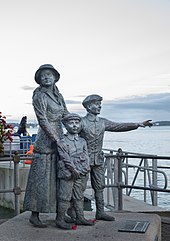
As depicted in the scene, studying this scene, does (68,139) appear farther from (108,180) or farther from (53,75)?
(108,180)

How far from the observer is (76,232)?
5.45 meters

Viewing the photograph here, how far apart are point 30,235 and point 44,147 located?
1.04 m

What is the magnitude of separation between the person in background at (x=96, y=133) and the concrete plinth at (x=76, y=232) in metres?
0.39

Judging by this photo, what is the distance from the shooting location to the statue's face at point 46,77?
5.82 m

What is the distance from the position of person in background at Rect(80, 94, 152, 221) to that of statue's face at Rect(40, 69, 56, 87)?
0.51 meters

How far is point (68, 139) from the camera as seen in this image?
570cm

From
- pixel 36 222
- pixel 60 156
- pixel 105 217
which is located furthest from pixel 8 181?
pixel 60 156

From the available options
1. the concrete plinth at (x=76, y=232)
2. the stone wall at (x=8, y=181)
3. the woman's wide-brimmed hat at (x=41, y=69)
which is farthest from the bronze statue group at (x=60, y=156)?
the stone wall at (x=8, y=181)

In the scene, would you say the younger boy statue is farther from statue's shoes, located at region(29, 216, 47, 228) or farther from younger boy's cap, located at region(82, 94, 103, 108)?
younger boy's cap, located at region(82, 94, 103, 108)

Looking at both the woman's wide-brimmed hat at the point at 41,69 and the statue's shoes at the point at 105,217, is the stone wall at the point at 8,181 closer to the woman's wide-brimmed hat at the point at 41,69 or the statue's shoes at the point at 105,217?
the statue's shoes at the point at 105,217

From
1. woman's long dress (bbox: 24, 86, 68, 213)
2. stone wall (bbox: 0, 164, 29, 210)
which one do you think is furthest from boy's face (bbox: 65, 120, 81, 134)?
stone wall (bbox: 0, 164, 29, 210)

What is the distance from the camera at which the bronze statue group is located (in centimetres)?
559

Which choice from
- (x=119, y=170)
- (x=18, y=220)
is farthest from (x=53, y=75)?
(x=119, y=170)

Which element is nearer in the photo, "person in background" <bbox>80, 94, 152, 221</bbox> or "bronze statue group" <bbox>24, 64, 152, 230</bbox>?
"bronze statue group" <bbox>24, 64, 152, 230</bbox>
